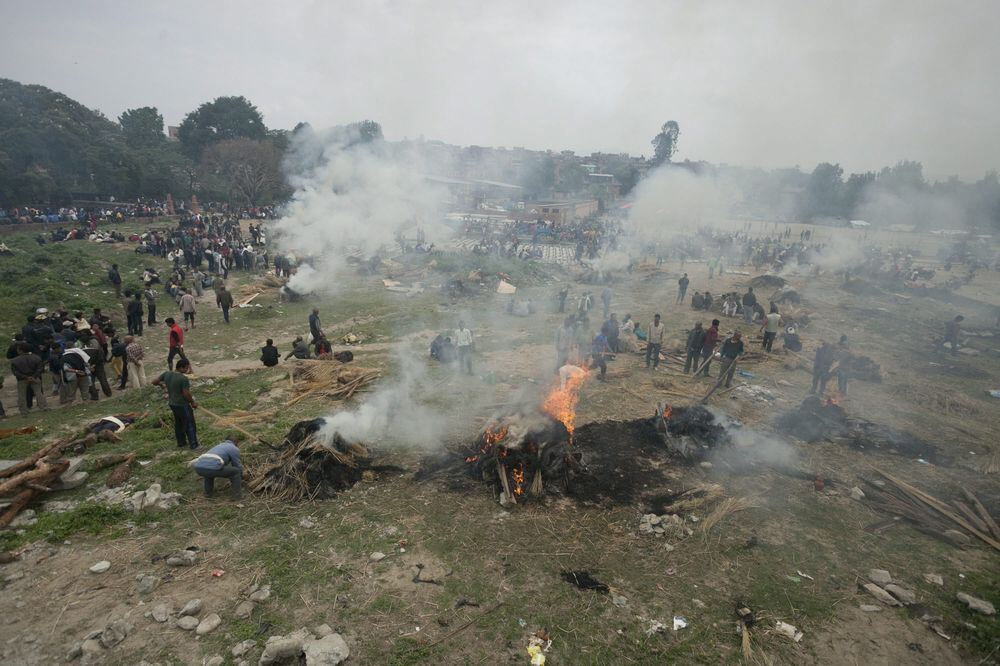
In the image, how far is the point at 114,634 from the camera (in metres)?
4.47

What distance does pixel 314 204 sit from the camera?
87.5 feet

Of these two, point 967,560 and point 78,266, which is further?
point 78,266

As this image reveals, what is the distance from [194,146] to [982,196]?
82.8m

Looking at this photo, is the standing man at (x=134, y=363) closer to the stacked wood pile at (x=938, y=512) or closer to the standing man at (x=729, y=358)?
the standing man at (x=729, y=358)

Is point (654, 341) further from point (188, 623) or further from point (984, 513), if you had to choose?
point (188, 623)

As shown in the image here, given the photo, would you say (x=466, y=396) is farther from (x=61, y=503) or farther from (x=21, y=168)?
(x=21, y=168)

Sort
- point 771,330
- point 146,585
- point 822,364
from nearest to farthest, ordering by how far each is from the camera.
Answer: point 146,585 → point 822,364 → point 771,330

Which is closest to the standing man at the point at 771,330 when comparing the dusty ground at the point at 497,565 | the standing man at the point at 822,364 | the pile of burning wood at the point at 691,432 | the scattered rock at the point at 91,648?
the standing man at the point at 822,364

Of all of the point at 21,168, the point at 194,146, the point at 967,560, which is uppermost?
the point at 194,146

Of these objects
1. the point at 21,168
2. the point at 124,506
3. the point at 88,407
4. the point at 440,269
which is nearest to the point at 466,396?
the point at 124,506

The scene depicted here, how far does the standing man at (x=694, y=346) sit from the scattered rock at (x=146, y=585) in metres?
11.8

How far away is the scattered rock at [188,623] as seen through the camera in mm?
4652

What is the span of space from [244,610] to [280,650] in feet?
2.49

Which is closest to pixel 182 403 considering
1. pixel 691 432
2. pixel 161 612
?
pixel 161 612
